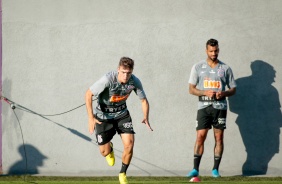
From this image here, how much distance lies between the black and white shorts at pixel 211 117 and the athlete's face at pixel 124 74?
6.94ft

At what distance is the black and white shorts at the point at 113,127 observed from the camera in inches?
363

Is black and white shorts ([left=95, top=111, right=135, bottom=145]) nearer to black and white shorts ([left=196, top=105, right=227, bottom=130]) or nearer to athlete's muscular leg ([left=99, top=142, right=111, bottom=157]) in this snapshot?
athlete's muscular leg ([left=99, top=142, right=111, bottom=157])

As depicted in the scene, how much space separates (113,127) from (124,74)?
990mm

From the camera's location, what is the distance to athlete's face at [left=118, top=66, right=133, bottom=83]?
8797 mm

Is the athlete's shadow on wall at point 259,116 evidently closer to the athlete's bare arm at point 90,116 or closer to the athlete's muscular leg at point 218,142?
the athlete's muscular leg at point 218,142

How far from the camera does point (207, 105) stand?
10.6 m

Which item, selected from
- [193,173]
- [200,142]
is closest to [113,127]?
[193,173]

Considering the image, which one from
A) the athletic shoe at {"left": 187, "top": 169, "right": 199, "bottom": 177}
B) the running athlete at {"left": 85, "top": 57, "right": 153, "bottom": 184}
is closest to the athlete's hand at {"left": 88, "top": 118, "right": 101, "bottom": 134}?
the running athlete at {"left": 85, "top": 57, "right": 153, "bottom": 184}

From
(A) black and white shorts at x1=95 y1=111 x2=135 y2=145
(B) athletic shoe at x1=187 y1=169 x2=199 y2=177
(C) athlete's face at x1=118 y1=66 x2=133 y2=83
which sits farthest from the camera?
(B) athletic shoe at x1=187 y1=169 x2=199 y2=177

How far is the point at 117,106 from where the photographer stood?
9.34m

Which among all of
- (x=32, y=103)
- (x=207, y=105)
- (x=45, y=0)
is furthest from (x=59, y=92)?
(x=207, y=105)

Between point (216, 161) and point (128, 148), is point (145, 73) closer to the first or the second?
point (216, 161)

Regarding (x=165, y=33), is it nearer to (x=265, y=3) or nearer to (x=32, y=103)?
(x=265, y=3)

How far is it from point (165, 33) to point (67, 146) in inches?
103
